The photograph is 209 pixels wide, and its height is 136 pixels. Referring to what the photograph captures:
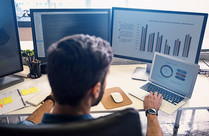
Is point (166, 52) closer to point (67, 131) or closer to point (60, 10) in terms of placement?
point (60, 10)

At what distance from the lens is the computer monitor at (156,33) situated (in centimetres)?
141

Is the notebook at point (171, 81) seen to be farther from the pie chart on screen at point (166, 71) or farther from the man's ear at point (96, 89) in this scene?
the man's ear at point (96, 89)

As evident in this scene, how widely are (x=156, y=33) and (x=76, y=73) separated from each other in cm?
103

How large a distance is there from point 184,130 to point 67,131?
1.84 m

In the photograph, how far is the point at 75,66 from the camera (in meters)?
0.63

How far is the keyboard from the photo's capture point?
4.35ft

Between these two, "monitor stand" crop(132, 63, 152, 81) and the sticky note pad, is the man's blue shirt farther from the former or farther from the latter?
"monitor stand" crop(132, 63, 152, 81)

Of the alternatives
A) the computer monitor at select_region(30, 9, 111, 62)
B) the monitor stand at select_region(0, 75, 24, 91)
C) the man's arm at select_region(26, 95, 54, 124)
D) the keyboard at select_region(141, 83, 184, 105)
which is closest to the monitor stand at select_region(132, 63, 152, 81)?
the keyboard at select_region(141, 83, 184, 105)

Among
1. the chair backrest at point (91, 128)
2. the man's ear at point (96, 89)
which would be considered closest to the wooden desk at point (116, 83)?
the man's ear at point (96, 89)

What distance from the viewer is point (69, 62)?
0.63 meters

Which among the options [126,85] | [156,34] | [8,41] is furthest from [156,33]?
[8,41]

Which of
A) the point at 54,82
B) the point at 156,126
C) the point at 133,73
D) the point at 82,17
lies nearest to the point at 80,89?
the point at 54,82

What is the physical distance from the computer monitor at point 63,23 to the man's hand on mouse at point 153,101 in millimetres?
628

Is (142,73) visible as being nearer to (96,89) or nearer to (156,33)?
(156,33)
